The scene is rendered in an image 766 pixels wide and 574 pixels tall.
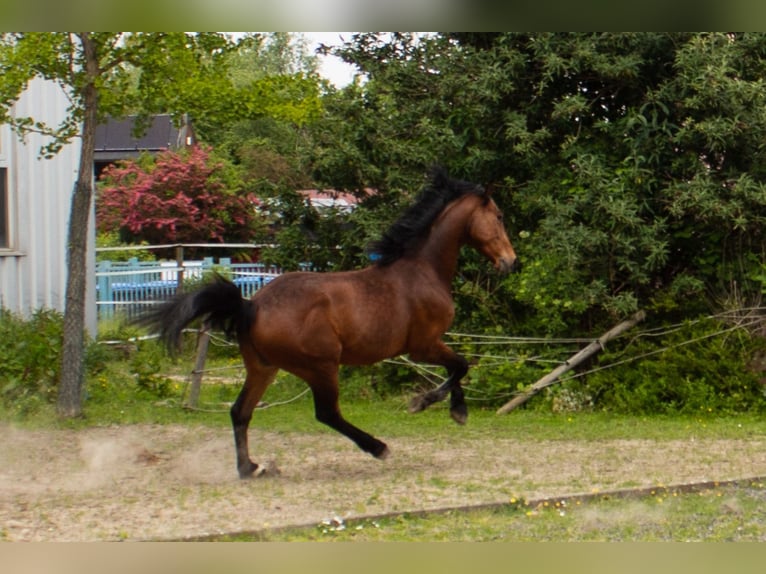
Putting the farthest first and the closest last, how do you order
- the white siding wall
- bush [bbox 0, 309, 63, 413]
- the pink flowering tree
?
the pink flowering tree
the white siding wall
bush [bbox 0, 309, 63, 413]

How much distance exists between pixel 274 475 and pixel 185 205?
14440 millimetres

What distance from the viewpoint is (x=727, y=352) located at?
38.2ft

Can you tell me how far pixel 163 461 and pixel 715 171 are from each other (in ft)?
22.2

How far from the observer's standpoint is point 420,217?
848cm

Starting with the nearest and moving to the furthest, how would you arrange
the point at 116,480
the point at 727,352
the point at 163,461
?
the point at 116,480 → the point at 163,461 → the point at 727,352

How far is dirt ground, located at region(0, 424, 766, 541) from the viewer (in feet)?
21.6

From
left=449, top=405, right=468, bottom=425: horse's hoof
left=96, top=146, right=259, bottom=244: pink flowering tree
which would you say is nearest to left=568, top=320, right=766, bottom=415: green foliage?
left=449, top=405, right=468, bottom=425: horse's hoof

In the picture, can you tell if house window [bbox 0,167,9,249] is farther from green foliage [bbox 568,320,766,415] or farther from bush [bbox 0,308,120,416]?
green foliage [bbox 568,320,766,415]

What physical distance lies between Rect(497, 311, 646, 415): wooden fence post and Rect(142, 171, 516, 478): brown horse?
11.4ft

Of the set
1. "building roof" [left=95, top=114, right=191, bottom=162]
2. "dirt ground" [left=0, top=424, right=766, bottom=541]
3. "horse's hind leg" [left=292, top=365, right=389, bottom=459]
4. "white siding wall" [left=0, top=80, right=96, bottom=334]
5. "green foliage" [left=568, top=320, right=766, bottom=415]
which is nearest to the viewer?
"dirt ground" [left=0, top=424, right=766, bottom=541]

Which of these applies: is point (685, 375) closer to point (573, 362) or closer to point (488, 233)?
point (573, 362)

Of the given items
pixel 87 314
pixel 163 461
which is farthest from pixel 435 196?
pixel 87 314

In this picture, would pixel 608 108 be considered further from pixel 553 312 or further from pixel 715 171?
pixel 553 312
